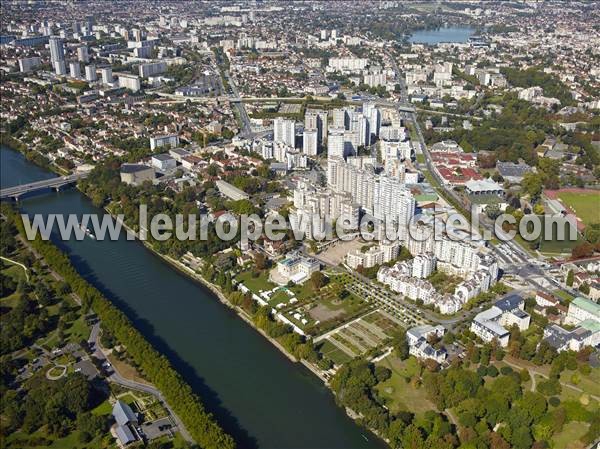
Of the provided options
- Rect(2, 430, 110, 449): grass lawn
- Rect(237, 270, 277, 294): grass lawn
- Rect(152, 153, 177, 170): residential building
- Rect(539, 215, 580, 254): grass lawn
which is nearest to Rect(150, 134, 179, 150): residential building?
Rect(152, 153, 177, 170): residential building

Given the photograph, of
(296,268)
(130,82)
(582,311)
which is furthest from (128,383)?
(130,82)

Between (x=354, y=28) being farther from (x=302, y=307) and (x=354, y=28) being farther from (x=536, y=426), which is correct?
(x=536, y=426)

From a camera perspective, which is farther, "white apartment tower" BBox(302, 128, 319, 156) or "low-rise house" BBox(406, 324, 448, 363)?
"white apartment tower" BBox(302, 128, 319, 156)

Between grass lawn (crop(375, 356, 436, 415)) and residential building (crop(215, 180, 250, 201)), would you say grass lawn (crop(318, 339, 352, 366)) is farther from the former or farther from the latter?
residential building (crop(215, 180, 250, 201))

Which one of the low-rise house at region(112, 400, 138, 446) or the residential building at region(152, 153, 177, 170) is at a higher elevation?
the residential building at region(152, 153, 177, 170)

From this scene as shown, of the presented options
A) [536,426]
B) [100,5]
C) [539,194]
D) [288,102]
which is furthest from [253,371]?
[100,5]

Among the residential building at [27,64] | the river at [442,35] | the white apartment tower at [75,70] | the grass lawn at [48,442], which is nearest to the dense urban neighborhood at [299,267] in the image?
the grass lawn at [48,442]
